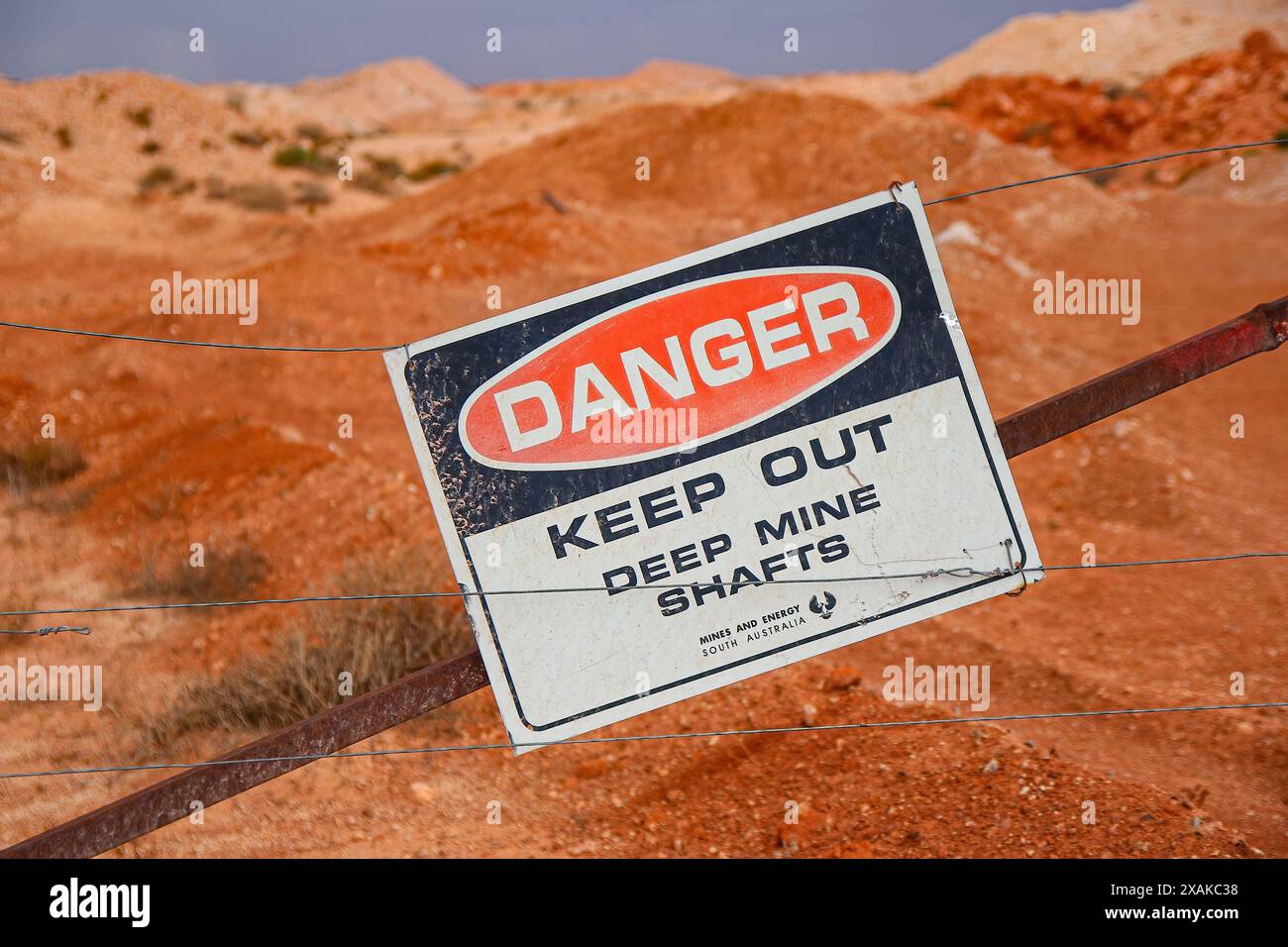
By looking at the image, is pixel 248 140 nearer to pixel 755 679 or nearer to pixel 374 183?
pixel 374 183

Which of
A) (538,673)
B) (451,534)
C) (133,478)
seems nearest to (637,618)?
(538,673)

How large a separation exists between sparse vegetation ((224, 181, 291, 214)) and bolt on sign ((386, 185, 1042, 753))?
2223 cm

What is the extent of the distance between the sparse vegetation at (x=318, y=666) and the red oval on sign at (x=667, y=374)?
8.88ft

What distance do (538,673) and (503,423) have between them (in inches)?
25.6

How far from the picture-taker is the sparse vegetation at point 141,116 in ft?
94.8

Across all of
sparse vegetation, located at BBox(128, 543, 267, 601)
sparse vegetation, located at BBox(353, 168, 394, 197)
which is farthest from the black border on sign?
sparse vegetation, located at BBox(353, 168, 394, 197)

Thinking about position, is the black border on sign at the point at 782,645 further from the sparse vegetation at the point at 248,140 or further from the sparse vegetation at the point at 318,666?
the sparse vegetation at the point at 248,140

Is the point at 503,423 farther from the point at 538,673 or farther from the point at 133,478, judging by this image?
the point at 133,478

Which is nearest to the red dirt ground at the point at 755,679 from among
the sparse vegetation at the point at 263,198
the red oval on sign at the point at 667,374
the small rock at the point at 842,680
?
the small rock at the point at 842,680

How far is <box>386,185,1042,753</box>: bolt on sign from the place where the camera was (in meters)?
2.60

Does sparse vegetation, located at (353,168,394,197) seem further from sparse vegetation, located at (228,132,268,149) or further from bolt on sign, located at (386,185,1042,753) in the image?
bolt on sign, located at (386,185,1042,753)

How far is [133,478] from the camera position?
8.29 metres

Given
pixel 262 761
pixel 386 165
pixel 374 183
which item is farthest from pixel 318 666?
pixel 386 165

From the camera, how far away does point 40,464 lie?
8523mm
